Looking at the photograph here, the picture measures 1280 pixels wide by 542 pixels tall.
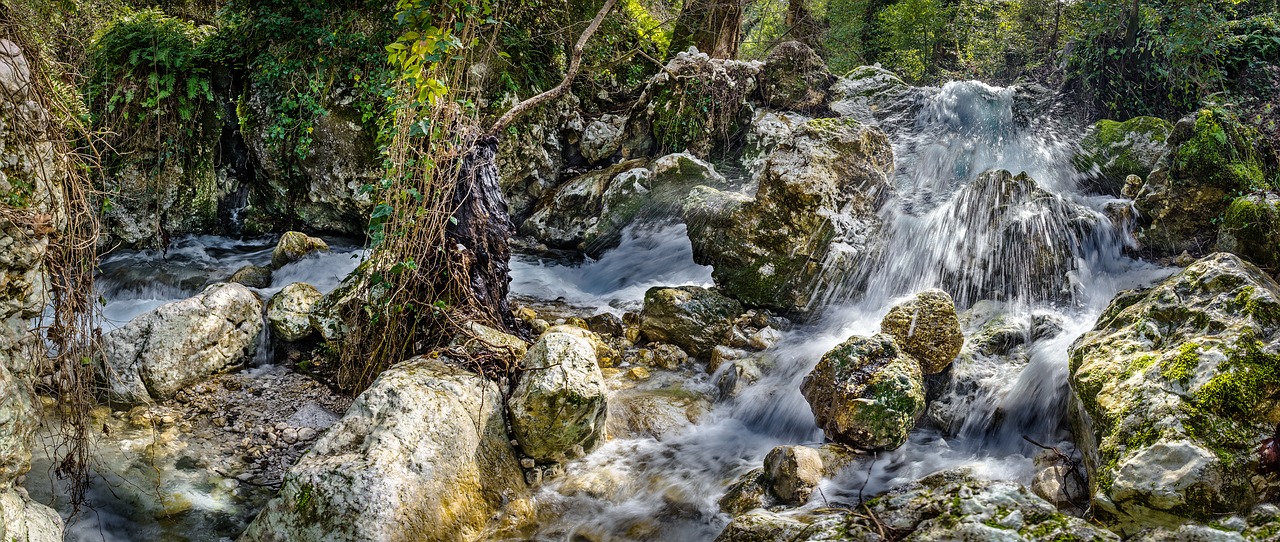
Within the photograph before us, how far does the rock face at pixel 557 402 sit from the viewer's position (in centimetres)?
421

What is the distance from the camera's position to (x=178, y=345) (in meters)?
4.86

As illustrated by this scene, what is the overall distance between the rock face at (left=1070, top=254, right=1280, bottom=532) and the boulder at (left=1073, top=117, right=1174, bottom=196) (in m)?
4.00

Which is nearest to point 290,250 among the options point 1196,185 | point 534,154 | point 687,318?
point 534,154

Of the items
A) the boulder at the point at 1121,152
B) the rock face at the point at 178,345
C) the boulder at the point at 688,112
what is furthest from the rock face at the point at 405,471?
the boulder at the point at 1121,152

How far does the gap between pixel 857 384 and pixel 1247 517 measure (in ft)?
6.75

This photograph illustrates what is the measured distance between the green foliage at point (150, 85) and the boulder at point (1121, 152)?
10.7 m

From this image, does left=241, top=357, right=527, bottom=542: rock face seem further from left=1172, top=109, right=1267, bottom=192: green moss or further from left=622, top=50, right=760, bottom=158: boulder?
left=1172, top=109, right=1267, bottom=192: green moss

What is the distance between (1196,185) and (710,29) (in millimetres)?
6947

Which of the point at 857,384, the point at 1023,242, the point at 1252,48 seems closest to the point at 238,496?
the point at 857,384

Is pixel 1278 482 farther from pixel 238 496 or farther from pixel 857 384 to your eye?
pixel 238 496

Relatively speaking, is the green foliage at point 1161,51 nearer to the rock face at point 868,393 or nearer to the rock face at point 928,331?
the rock face at point 928,331

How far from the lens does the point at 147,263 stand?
749 centimetres

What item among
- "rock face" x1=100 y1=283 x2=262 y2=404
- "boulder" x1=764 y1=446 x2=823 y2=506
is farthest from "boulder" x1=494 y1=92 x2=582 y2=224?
"boulder" x1=764 y1=446 x2=823 y2=506

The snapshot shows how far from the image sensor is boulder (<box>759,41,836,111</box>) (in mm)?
10273
